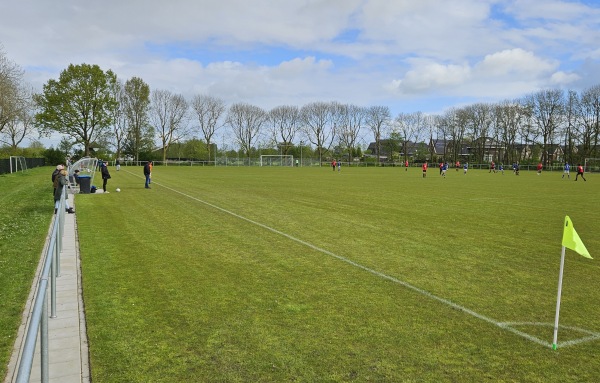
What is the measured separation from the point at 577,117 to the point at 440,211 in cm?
7718

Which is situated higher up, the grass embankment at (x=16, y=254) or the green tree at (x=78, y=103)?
the green tree at (x=78, y=103)

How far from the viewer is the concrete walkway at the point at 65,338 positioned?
407cm

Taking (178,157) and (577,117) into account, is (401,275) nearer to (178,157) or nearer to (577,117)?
(577,117)

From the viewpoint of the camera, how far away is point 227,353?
15.0ft

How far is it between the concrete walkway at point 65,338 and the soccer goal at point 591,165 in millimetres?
75140

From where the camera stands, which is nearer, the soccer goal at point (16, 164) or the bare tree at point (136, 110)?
the soccer goal at point (16, 164)

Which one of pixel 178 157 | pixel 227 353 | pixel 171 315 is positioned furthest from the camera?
pixel 178 157

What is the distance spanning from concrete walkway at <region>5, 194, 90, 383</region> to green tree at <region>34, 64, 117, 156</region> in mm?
62394

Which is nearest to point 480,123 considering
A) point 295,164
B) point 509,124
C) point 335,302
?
point 509,124

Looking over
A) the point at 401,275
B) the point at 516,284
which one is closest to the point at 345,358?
the point at 401,275

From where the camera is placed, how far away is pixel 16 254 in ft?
28.7

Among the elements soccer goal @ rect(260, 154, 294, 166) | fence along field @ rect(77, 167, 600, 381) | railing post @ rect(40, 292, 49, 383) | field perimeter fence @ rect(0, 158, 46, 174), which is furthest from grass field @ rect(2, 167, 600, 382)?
soccer goal @ rect(260, 154, 294, 166)

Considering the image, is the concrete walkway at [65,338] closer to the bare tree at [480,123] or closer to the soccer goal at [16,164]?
the soccer goal at [16,164]

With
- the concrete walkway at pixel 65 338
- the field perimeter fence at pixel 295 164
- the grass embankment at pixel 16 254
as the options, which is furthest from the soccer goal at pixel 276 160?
the concrete walkway at pixel 65 338
